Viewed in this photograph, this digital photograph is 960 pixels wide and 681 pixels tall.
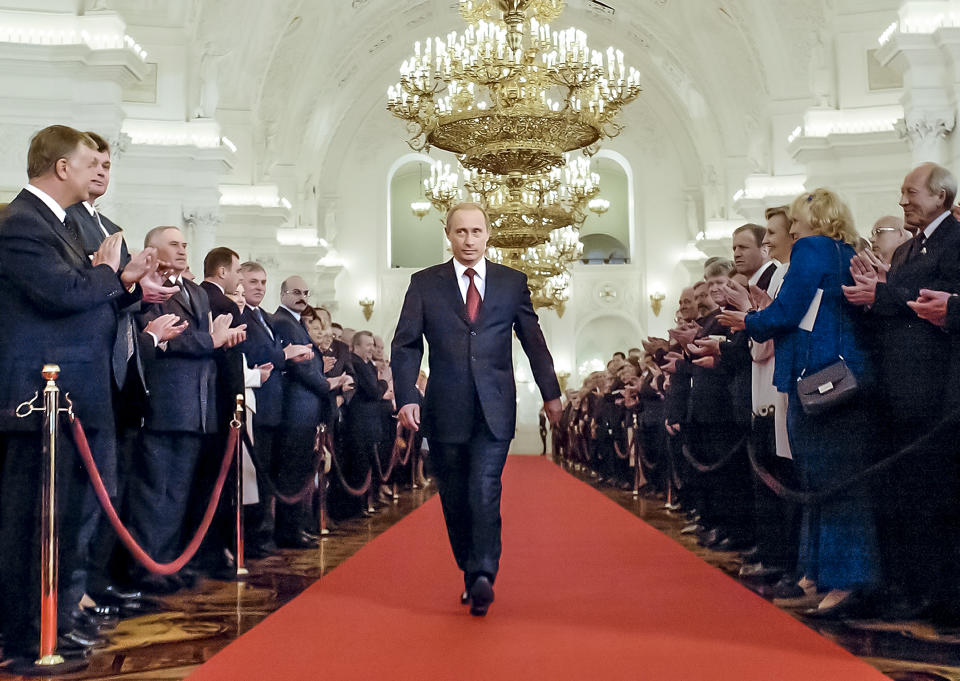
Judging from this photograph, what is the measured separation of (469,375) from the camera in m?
4.39

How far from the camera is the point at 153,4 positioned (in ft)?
50.6

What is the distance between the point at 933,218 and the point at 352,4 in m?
22.2

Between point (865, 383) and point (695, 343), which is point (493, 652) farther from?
point (695, 343)

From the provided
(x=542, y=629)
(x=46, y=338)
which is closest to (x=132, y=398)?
(x=46, y=338)

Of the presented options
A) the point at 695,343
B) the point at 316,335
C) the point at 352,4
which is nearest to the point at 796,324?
the point at 695,343

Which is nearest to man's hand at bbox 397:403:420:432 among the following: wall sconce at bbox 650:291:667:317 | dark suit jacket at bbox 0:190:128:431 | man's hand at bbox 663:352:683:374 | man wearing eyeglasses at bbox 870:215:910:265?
dark suit jacket at bbox 0:190:128:431

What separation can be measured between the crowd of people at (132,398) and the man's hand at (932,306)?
291 centimetres

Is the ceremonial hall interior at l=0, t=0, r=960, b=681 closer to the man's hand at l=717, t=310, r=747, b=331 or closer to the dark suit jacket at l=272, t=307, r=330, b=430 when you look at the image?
the dark suit jacket at l=272, t=307, r=330, b=430

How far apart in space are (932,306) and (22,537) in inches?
135

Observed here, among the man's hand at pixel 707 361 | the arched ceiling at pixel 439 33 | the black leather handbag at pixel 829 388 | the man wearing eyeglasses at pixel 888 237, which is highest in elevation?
the arched ceiling at pixel 439 33

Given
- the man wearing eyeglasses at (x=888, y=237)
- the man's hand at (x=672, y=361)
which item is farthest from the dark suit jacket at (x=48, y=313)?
the man's hand at (x=672, y=361)

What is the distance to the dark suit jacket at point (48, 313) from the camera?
3535 mm

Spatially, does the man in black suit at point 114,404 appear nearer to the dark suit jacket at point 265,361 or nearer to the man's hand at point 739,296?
the dark suit jacket at point 265,361

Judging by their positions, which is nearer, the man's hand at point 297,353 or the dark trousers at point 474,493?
the dark trousers at point 474,493
